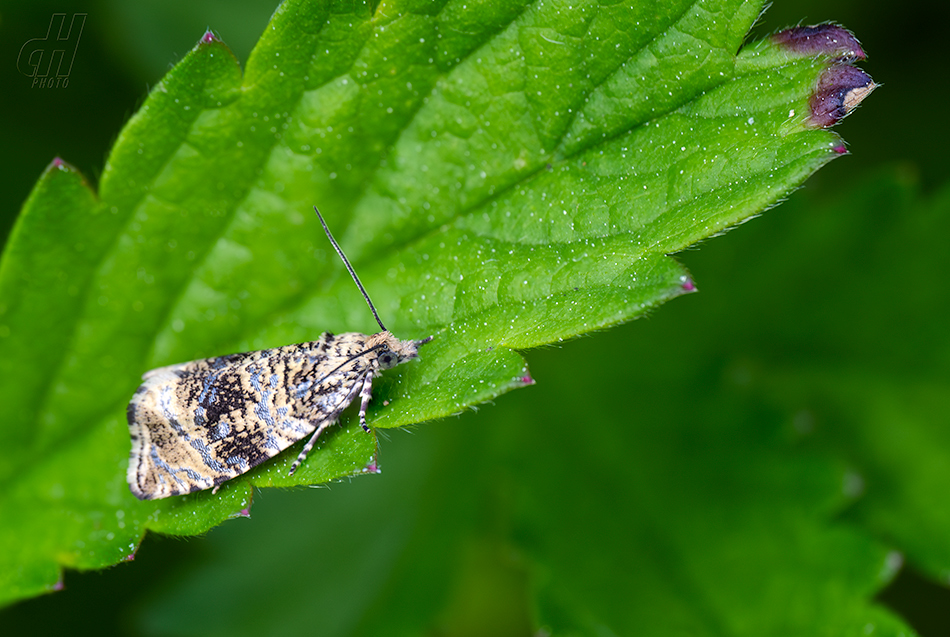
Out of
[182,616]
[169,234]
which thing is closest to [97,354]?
[169,234]

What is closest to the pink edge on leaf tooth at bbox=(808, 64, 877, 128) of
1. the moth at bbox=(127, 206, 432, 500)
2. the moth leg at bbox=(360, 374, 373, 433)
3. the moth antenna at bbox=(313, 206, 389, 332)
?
the moth at bbox=(127, 206, 432, 500)

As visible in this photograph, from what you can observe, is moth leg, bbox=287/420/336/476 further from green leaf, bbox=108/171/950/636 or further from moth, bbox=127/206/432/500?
green leaf, bbox=108/171/950/636

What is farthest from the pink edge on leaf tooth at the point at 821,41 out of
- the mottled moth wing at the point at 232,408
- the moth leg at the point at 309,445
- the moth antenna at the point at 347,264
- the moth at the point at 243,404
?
the moth leg at the point at 309,445

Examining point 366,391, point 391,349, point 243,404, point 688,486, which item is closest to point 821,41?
point 391,349

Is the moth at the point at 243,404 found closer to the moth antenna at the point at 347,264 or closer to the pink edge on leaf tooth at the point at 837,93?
the moth antenna at the point at 347,264

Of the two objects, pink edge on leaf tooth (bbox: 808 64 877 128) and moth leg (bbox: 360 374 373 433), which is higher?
pink edge on leaf tooth (bbox: 808 64 877 128)

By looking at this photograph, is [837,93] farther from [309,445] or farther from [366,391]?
[309,445]

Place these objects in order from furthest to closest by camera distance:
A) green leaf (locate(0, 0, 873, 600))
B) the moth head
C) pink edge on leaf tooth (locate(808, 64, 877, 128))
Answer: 1. the moth head
2. green leaf (locate(0, 0, 873, 600))
3. pink edge on leaf tooth (locate(808, 64, 877, 128))
